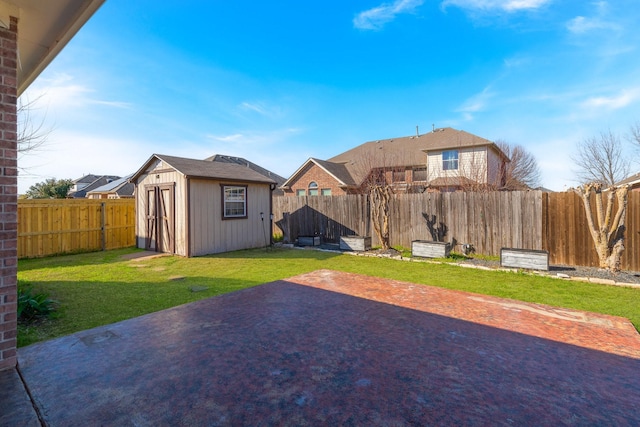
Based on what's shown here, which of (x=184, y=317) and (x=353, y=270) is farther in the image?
(x=353, y=270)

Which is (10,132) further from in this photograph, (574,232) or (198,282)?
(574,232)

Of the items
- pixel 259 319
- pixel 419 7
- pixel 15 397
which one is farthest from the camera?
pixel 419 7

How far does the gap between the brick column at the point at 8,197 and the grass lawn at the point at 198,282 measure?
40.5 inches

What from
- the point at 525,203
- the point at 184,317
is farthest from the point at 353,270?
the point at 525,203

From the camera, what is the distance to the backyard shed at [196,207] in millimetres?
9398

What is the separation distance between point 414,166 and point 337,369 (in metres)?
21.1

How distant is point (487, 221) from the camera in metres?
8.82

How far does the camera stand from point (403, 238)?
1039 cm

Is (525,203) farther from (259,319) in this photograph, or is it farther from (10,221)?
(10,221)

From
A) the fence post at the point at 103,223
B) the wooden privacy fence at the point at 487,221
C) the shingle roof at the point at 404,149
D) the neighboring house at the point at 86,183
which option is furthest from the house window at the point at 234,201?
the neighboring house at the point at 86,183

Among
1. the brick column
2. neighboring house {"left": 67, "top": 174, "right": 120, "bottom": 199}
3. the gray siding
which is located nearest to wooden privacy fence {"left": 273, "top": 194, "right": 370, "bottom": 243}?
the gray siding

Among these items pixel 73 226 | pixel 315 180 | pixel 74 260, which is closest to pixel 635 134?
→ pixel 315 180

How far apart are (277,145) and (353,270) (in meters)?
14.1

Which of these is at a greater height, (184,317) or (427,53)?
(427,53)
